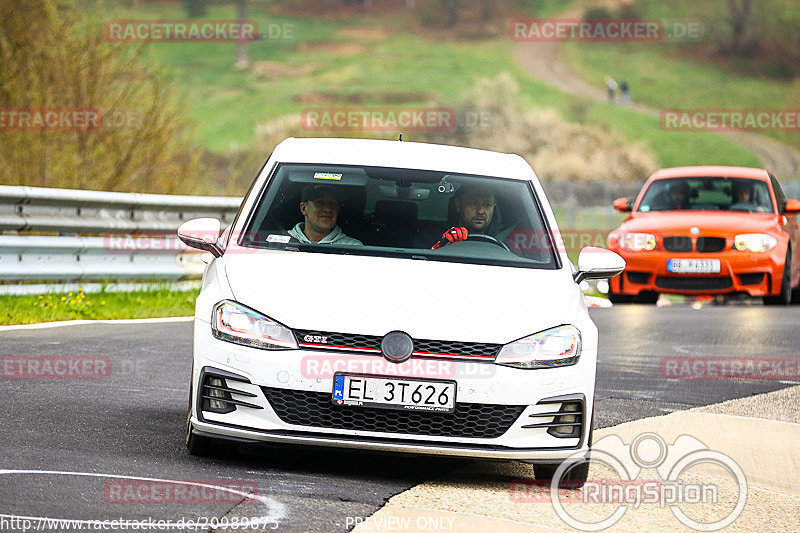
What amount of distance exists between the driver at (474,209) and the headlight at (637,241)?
905 centimetres

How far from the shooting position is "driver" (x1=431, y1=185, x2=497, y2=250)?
24.4 feet

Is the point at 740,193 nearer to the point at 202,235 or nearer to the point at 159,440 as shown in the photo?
the point at 202,235

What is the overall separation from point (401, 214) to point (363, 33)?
123m

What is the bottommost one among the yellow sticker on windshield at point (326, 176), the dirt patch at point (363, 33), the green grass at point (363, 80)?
the green grass at point (363, 80)

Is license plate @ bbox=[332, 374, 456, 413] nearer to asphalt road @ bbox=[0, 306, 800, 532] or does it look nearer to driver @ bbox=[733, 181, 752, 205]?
asphalt road @ bbox=[0, 306, 800, 532]

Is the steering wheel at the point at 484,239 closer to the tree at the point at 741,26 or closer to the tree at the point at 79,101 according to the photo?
the tree at the point at 79,101

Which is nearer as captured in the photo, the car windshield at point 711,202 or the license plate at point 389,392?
the license plate at point 389,392

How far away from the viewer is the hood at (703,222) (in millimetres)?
16297

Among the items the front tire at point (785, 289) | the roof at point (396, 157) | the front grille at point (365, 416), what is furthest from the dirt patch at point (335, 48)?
the front grille at point (365, 416)

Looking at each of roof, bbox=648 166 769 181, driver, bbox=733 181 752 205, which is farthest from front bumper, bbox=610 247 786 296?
roof, bbox=648 166 769 181

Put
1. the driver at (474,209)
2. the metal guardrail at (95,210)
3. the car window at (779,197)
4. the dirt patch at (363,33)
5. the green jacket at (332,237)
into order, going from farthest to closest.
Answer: the dirt patch at (363,33), the car window at (779,197), the metal guardrail at (95,210), the driver at (474,209), the green jacket at (332,237)

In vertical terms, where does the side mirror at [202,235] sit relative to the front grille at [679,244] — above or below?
above

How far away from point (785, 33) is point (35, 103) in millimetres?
107537

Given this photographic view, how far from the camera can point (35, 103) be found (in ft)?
63.3
